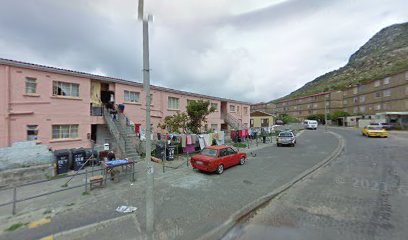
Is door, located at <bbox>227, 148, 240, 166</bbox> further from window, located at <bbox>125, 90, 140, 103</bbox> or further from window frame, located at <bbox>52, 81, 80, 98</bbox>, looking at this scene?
window frame, located at <bbox>52, 81, 80, 98</bbox>

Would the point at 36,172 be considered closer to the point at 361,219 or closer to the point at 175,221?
the point at 175,221

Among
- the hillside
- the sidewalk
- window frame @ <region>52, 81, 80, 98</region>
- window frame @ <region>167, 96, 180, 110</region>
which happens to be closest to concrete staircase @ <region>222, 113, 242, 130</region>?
window frame @ <region>167, 96, 180, 110</region>

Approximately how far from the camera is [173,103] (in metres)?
20.8

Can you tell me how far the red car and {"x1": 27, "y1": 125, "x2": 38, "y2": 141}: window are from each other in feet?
34.2

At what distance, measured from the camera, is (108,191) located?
24.7 feet

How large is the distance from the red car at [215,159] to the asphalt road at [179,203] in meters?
0.41

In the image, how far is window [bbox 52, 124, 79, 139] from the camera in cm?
1255

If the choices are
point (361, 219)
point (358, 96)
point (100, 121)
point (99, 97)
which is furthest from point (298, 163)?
point (358, 96)

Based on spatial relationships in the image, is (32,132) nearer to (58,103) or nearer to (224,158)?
(58,103)

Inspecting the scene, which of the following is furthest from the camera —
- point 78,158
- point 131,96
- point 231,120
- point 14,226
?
point 231,120

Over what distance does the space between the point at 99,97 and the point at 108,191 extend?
33.7 feet

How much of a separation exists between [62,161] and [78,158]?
0.81m

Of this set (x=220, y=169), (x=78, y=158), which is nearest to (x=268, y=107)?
(x=220, y=169)

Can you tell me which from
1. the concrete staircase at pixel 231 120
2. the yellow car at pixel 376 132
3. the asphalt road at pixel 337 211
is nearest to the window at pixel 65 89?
the asphalt road at pixel 337 211
